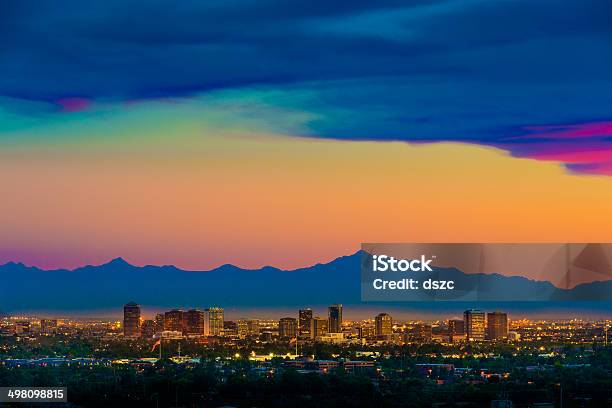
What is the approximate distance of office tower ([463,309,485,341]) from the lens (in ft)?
89.4

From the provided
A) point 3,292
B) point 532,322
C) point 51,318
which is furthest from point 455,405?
point 51,318

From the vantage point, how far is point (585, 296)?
578 inches

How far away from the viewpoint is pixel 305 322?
28922 mm

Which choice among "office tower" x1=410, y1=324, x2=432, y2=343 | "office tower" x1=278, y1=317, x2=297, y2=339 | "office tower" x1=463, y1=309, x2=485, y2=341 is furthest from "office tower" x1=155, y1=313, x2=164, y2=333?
"office tower" x1=463, y1=309, x2=485, y2=341

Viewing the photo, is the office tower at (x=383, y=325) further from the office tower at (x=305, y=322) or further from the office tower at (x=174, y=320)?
the office tower at (x=174, y=320)

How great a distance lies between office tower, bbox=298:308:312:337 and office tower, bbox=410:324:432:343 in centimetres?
255

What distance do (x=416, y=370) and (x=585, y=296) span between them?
8.96 meters

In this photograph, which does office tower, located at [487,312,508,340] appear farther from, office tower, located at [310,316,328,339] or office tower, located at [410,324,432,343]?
office tower, located at [310,316,328,339]

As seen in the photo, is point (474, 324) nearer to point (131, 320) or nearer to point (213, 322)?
point (213, 322)

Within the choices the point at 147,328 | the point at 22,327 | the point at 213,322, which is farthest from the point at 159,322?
the point at 22,327

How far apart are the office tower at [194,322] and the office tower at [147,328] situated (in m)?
0.84

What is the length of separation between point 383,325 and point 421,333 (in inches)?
44.6

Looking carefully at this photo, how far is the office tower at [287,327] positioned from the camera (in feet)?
96.3

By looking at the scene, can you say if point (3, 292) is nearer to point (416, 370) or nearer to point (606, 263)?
point (416, 370)
